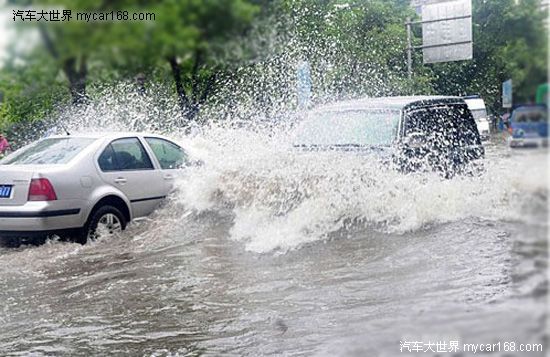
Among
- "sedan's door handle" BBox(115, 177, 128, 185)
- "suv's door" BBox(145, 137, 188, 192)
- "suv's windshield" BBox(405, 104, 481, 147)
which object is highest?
→ "suv's windshield" BBox(405, 104, 481, 147)

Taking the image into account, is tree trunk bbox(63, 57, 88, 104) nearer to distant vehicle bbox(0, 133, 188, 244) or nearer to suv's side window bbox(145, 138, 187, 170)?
distant vehicle bbox(0, 133, 188, 244)

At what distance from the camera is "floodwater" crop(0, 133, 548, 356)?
15.4 ft

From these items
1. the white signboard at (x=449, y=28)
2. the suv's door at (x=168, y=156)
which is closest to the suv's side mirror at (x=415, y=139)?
the white signboard at (x=449, y=28)

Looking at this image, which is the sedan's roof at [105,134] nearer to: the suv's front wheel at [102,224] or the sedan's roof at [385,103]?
the suv's front wheel at [102,224]

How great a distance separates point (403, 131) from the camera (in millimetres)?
6738

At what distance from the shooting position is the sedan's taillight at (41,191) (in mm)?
5387

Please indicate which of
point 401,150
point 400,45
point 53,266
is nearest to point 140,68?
point 401,150

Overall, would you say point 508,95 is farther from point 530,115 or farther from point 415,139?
point 415,139

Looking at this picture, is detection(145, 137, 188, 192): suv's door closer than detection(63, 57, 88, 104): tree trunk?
No

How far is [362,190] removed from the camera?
697 centimetres

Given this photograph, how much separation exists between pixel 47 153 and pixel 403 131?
3.44 metres

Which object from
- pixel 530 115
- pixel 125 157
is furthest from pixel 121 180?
pixel 530 115

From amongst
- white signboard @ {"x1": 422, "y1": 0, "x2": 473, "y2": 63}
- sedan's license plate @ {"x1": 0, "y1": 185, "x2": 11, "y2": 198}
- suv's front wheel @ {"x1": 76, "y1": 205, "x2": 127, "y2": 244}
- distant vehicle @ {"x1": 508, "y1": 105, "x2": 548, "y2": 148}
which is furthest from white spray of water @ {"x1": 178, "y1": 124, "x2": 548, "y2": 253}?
distant vehicle @ {"x1": 508, "y1": 105, "x2": 548, "y2": 148}

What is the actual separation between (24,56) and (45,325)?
4654 mm
